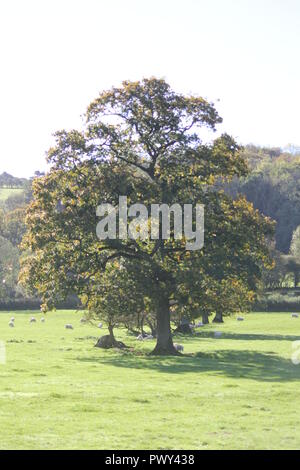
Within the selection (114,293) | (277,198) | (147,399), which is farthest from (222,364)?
(277,198)

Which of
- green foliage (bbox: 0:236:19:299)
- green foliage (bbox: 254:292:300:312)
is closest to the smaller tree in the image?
green foliage (bbox: 254:292:300:312)

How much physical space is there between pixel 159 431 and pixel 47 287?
26.8m

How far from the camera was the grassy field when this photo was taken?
19.3 metres

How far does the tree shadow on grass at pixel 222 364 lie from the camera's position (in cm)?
3538

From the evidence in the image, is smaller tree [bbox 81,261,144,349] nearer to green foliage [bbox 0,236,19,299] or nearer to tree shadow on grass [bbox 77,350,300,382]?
tree shadow on grass [bbox 77,350,300,382]

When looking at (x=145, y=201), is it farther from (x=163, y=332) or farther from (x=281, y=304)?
(x=281, y=304)

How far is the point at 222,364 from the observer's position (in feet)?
133

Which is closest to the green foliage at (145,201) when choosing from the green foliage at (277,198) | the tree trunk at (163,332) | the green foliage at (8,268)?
the tree trunk at (163,332)

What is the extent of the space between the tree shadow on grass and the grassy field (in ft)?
0.16

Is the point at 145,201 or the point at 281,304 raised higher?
→ the point at 145,201

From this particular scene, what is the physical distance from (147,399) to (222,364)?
586 inches
